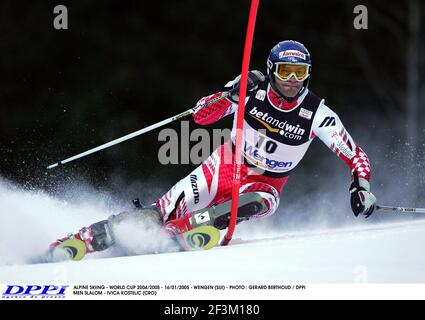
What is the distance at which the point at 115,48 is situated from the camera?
1656cm

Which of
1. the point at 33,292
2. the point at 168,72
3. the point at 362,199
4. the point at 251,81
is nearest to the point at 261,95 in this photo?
the point at 251,81

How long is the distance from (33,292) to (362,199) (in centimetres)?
260

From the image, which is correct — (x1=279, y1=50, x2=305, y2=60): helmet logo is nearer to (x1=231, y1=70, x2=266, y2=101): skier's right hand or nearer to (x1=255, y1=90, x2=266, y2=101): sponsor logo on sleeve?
(x1=231, y1=70, x2=266, y2=101): skier's right hand

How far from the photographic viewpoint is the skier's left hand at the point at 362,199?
286 inches

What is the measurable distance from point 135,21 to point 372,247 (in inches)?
432

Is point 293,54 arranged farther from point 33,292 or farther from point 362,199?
point 33,292

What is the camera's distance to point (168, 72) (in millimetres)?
16281

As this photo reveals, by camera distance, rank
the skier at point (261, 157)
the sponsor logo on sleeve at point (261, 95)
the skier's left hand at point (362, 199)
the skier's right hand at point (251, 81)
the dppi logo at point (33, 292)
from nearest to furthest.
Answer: the dppi logo at point (33, 292), the skier's left hand at point (362, 199), the skier at point (261, 157), the skier's right hand at point (251, 81), the sponsor logo on sleeve at point (261, 95)

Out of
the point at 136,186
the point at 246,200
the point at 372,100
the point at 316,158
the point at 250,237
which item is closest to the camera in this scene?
the point at 246,200

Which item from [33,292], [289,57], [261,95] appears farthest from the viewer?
[261,95]

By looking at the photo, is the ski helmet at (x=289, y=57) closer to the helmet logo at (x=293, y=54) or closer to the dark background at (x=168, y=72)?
the helmet logo at (x=293, y=54)

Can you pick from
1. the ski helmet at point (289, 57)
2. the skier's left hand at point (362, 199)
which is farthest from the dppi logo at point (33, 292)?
the ski helmet at point (289, 57)

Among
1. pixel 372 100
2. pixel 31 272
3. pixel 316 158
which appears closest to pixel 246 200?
pixel 31 272

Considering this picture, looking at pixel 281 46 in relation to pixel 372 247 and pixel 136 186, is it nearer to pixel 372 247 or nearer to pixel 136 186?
pixel 372 247
